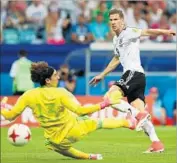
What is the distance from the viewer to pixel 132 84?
508 inches

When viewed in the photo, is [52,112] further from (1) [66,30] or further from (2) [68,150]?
(1) [66,30]

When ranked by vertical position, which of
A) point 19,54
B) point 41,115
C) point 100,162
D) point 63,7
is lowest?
point 100,162

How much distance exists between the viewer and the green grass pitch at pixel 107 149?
38.3 feet

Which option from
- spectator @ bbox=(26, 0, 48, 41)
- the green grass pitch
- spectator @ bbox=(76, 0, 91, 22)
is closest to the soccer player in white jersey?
the green grass pitch

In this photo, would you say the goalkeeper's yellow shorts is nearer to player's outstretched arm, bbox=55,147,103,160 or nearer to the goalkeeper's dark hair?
player's outstretched arm, bbox=55,147,103,160

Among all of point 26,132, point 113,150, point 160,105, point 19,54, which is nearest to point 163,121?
point 160,105

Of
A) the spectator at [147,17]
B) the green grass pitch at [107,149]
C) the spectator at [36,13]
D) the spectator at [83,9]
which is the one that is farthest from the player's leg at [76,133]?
the spectator at [147,17]

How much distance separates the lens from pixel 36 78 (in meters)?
11.3

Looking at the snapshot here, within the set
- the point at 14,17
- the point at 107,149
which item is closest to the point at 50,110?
the point at 107,149

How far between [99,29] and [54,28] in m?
1.48

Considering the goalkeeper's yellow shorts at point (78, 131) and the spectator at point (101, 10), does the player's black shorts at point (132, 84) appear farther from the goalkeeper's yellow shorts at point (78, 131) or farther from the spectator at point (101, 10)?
the spectator at point (101, 10)

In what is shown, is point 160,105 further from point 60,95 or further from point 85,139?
point 60,95

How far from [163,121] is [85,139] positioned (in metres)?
7.20

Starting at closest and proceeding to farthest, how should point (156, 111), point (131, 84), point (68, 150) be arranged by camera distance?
1. point (68, 150)
2. point (131, 84)
3. point (156, 111)
